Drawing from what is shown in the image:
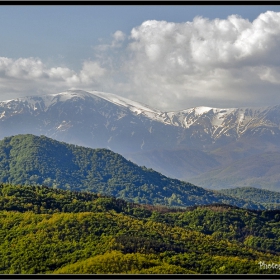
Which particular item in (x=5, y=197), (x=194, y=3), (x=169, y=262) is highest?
(x=194, y=3)

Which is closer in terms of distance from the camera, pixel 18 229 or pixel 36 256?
pixel 36 256

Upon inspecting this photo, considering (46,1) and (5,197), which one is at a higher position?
(46,1)

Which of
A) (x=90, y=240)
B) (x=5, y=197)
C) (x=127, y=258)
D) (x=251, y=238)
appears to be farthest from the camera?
(x=251, y=238)

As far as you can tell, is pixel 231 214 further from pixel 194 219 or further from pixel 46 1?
pixel 46 1

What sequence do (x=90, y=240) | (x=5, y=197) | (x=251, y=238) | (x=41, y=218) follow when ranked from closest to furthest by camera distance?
(x=90, y=240) < (x=41, y=218) < (x=5, y=197) < (x=251, y=238)

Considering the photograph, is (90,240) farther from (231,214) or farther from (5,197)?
(231,214)

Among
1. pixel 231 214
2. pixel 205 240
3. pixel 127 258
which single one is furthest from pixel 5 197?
pixel 231 214
